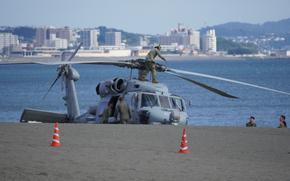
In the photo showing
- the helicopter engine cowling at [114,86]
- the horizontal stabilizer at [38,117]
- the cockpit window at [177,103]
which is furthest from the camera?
the horizontal stabilizer at [38,117]

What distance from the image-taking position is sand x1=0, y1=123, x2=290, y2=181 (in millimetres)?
15180

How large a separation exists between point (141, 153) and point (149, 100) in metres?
8.40

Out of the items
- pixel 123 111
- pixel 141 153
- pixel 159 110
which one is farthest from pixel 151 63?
pixel 141 153

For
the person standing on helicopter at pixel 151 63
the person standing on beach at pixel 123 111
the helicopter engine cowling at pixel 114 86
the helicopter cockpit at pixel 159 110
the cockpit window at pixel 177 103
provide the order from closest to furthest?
the person standing on beach at pixel 123 111
the helicopter cockpit at pixel 159 110
the person standing on helicopter at pixel 151 63
the helicopter engine cowling at pixel 114 86
the cockpit window at pixel 177 103

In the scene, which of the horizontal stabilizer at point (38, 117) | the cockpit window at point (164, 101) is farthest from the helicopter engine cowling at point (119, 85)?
the horizontal stabilizer at point (38, 117)

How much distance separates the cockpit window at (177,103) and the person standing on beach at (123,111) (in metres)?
1.43

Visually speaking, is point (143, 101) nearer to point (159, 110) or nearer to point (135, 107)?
point (135, 107)

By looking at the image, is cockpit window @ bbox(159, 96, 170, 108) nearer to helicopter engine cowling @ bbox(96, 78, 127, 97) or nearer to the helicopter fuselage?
the helicopter fuselage

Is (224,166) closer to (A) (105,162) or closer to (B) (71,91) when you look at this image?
(A) (105,162)

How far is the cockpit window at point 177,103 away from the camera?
2717 cm

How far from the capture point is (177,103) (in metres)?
27.4

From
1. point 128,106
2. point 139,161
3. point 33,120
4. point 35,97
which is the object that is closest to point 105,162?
point 139,161

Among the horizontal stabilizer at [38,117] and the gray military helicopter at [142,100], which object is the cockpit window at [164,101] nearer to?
the gray military helicopter at [142,100]

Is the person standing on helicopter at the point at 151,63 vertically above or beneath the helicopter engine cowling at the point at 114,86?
above
